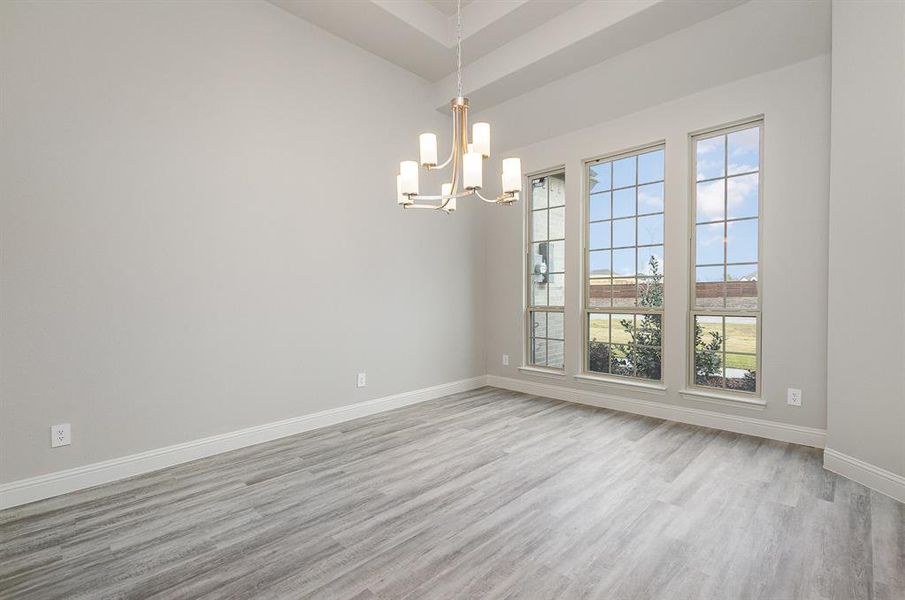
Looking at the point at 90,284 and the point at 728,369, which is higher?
the point at 90,284

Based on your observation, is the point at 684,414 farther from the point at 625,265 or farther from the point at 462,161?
the point at 462,161

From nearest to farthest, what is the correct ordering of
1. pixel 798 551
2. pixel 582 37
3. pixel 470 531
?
pixel 798 551 → pixel 470 531 → pixel 582 37

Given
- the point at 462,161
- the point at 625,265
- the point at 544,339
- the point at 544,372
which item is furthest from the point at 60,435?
the point at 625,265

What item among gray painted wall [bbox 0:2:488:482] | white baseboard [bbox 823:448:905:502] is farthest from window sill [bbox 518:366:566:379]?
white baseboard [bbox 823:448:905:502]

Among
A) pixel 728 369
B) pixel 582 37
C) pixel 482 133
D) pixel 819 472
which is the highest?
pixel 582 37

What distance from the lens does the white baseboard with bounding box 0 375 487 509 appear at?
7.85 feet

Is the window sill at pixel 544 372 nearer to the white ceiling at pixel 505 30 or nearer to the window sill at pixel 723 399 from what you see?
the window sill at pixel 723 399

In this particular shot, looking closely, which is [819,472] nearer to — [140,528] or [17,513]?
[140,528]

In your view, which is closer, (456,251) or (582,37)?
(582,37)

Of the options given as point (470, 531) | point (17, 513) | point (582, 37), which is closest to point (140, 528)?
point (17, 513)

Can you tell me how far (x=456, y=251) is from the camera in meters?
4.95

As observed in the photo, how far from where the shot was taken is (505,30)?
3814mm

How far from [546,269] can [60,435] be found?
427cm

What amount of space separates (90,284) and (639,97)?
4424 mm
